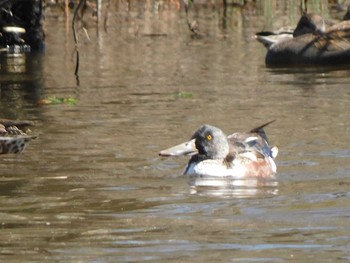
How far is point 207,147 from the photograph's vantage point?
9.95 metres

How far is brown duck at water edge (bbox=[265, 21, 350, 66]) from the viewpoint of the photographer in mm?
16969

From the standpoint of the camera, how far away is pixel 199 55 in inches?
695

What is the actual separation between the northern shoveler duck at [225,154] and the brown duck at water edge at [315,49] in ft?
22.5

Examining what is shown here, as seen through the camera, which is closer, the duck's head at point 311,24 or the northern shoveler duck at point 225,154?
the northern shoveler duck at point 225,154

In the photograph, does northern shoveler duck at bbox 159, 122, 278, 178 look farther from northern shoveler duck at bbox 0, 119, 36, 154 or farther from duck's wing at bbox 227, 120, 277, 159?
northern shoveler duck at bbox 0, 119, 36, 154

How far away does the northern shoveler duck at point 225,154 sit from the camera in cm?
977

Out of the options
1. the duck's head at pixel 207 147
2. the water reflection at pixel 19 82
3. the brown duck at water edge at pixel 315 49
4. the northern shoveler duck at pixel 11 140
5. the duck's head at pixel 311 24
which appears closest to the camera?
the northern shoveler duck at pixel 11 140

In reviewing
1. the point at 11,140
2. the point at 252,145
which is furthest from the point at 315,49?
the point at 11,140

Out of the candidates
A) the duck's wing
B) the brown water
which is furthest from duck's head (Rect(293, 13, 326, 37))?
the duck's wing

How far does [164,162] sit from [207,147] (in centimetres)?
55

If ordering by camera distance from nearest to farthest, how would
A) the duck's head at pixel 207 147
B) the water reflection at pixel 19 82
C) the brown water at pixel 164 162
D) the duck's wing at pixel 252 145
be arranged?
the brown water at pixel 164 162 → the duck's head at pixel 207 147 → the duck's wing at pixel 252 145 → the water reflection at pixel 19 82

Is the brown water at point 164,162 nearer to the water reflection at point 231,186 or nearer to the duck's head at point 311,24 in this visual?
the water reflection at point 231,186

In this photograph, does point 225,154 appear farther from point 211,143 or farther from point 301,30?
point 301,30

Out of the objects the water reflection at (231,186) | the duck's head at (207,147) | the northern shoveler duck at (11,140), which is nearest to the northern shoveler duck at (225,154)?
the duck's head at (207,147)
